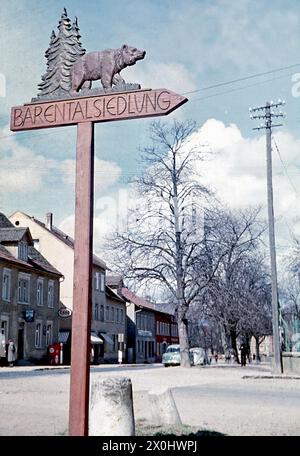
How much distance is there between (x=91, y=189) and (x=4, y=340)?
23272 mm

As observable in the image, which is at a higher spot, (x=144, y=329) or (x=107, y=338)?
(x=144, y=329)

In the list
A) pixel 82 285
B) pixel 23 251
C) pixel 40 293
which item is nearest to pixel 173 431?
pixel 82 285

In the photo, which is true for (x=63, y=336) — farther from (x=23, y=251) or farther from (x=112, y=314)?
(x=112, y=314)

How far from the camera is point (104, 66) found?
551 cm

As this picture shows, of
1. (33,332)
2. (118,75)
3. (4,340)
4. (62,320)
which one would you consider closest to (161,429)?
(118,75)

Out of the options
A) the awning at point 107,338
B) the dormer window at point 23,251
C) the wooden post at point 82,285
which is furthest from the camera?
the awning at point 107,338

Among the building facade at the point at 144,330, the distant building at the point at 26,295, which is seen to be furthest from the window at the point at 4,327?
the building facade at the point at 144,330

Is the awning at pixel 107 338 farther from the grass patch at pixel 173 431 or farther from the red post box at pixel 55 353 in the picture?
the grass patch at pixel 173 431

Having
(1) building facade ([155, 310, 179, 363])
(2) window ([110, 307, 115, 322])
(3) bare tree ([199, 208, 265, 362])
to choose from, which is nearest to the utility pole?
(3) bare tree ([199, 208, 265, 362])

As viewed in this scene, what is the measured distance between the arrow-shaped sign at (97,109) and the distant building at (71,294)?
25.7 metres

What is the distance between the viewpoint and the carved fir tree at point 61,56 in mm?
5656

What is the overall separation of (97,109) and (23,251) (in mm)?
25564

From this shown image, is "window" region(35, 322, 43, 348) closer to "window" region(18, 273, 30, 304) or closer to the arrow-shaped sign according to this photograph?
"window" region(18, 273, 30, 304)
